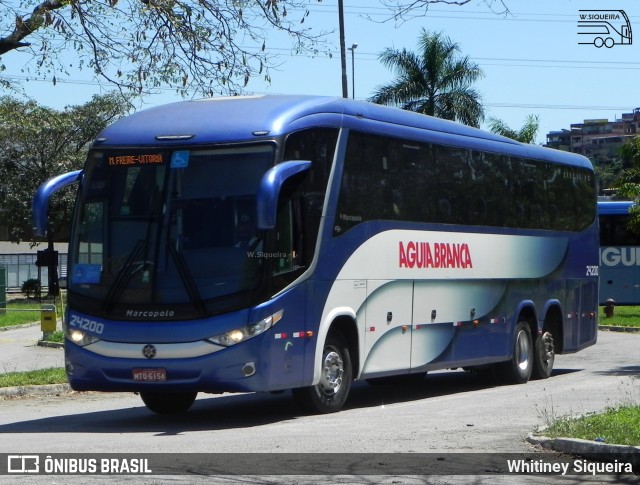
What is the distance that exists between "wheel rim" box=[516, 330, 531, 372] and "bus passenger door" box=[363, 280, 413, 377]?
12.8 feet

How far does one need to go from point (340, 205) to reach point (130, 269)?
2674 millimetres

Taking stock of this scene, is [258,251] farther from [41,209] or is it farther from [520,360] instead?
[520,360]

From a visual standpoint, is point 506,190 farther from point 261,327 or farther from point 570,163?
point 261,327

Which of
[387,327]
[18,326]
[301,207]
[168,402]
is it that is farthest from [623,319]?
[301,207]

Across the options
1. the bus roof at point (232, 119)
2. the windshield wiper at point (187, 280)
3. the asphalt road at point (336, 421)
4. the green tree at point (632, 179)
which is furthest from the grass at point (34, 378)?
the green tree at point (632, 179)

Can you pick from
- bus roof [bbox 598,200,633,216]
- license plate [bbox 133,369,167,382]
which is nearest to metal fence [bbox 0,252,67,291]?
bus roof [bbox 598,200,633,216]

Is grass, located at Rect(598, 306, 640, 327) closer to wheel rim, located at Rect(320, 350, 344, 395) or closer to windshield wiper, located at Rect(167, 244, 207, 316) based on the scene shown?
wheel rim, located at Rect(320, 350, 344, 395)

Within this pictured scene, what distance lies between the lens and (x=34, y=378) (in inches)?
760

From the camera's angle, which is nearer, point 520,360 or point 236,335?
point 236,335

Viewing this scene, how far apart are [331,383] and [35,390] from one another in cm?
604

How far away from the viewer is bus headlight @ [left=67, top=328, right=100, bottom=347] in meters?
13.5

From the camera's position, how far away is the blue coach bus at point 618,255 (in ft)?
145

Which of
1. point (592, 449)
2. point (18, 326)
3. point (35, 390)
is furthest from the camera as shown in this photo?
point (18, 326)

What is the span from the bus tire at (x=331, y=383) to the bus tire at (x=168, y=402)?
1557 mm
